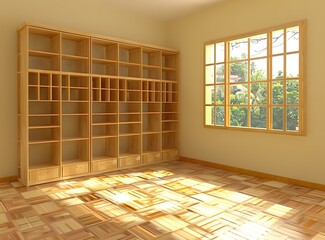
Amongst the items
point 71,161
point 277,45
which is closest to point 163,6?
point 277,45

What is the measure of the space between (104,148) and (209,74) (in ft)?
7.80

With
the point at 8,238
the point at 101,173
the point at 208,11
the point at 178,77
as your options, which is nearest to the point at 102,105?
the point at 101,173

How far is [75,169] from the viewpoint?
442 centimetres

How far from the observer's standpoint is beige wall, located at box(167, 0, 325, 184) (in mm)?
3848

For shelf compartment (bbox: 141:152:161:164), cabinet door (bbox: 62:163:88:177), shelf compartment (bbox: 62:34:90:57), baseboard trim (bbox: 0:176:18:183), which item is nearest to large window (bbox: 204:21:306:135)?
shelf compartment (bbox: 141:152:161:164)

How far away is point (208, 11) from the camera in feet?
17.1

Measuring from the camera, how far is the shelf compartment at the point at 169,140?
19.4 ft

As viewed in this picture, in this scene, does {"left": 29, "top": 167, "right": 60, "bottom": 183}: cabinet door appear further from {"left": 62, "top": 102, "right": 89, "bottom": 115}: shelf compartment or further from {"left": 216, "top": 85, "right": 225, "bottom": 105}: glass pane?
{"left": 216, "top": 85, "right": 225, "bottom": 105}: glass pane

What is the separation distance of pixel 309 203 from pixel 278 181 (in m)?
0.96

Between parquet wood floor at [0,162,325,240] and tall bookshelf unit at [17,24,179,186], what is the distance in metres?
0.51

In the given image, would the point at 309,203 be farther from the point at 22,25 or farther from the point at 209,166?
the point at 22,25

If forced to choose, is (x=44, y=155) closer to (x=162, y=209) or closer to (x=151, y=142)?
(x=151, y=142)

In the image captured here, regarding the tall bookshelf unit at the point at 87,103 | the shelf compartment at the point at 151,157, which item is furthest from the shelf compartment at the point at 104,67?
the shelf compartment at the point at 151,157

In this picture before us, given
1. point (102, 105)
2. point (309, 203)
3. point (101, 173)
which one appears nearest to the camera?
point (309, 203)
